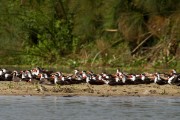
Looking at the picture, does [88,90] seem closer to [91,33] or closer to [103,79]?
[103,79]

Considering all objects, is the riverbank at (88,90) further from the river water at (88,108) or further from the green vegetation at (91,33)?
the green vegetation at (91,33)

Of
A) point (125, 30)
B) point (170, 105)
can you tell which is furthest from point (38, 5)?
point (170, 105)

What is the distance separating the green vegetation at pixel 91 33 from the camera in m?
28.8

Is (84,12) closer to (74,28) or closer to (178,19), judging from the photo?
(74,28)

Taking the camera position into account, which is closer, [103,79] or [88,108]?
[88,108]

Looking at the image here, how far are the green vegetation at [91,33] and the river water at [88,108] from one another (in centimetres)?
1023

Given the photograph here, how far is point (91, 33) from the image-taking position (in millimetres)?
31234

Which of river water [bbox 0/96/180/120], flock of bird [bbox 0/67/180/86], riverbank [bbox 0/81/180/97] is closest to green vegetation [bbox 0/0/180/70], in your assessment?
flock of bird [bbox 0/67/180/86]

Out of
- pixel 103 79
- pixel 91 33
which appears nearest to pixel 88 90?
pixel 103 79

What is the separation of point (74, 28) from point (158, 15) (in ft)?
15.8

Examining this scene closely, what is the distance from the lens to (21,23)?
32781 mm

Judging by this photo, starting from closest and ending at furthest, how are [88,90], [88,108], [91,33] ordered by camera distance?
[88,108]
[88,90]
[91,33]

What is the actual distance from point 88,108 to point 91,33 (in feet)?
50.3

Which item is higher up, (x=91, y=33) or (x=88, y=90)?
(x=91, y=33)
